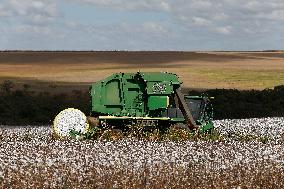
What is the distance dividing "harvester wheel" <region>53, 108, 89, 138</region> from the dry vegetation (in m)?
29.7

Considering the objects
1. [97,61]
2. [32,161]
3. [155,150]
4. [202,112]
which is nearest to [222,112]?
[202,112]

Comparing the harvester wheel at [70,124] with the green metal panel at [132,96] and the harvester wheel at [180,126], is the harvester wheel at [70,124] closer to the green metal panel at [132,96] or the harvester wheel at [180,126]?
the green metal panel at [132,96]

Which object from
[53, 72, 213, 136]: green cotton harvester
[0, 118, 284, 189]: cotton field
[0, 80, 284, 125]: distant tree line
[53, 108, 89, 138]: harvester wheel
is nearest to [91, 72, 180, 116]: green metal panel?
[53, 72, 213, 136]: green cotton harvester

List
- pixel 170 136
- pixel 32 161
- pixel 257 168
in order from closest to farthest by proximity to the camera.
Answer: pixel 257 168 → pixel 32 161 → pixel 170 136

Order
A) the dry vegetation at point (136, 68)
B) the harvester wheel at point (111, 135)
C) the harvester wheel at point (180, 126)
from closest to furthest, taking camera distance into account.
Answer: the harvester wheel at point (111, 135) → the harvester wheel at point (180, 126) → the dry vegetation at point (136, 68)

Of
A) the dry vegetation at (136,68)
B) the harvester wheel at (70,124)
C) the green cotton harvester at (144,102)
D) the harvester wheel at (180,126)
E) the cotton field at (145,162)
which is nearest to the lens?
the cotton field at (145,162)

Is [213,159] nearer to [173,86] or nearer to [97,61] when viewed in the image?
[173,86]

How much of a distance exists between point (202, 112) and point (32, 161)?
9656 millimetres

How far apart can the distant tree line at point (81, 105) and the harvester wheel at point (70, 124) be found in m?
9.96

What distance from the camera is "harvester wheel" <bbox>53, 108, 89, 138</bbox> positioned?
21969 millimetres

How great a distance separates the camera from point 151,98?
2272 centimetres

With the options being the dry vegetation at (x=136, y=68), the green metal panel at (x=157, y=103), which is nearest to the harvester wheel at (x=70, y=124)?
the green metal panel at (x=157, y=103)

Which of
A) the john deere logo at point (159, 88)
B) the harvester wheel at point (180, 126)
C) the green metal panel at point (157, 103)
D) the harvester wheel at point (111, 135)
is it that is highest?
the john deere logo at point (159, 88)

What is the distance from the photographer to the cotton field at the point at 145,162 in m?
11.2
